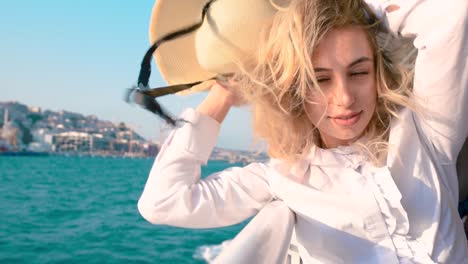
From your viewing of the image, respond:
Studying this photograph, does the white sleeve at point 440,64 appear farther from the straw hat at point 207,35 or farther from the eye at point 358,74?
the straw hat at point 207,35

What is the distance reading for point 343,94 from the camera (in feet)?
3.59

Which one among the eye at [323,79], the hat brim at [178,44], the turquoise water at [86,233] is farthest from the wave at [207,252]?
the eye at [323,79]

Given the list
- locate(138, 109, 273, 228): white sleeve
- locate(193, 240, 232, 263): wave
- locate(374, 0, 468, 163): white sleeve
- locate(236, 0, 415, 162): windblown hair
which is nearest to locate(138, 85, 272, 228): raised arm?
locate(138, 109, 273, 228): white sleeve

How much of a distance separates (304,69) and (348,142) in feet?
0.87

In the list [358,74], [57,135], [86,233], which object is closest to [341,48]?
[358,74]

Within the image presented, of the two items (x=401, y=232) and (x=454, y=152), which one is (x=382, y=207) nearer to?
(x=401, y=232)

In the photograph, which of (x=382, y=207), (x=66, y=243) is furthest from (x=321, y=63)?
(x=66, y=243)

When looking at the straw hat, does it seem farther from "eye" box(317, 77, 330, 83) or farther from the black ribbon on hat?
"eye" box(317, 77, 330, 83)

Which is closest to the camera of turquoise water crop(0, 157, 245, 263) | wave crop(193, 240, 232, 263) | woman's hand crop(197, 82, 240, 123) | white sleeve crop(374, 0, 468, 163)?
white sleeve crop(374, 0, 468, 163)

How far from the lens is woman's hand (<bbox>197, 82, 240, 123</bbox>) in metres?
1.29

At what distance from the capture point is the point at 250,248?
946mm

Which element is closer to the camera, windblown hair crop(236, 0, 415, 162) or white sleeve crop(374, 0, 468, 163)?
white sleeve crop(374, 0, 468, 163)

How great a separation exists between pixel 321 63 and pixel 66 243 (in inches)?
575

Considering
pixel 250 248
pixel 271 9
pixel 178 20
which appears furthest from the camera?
pixel 178 20
